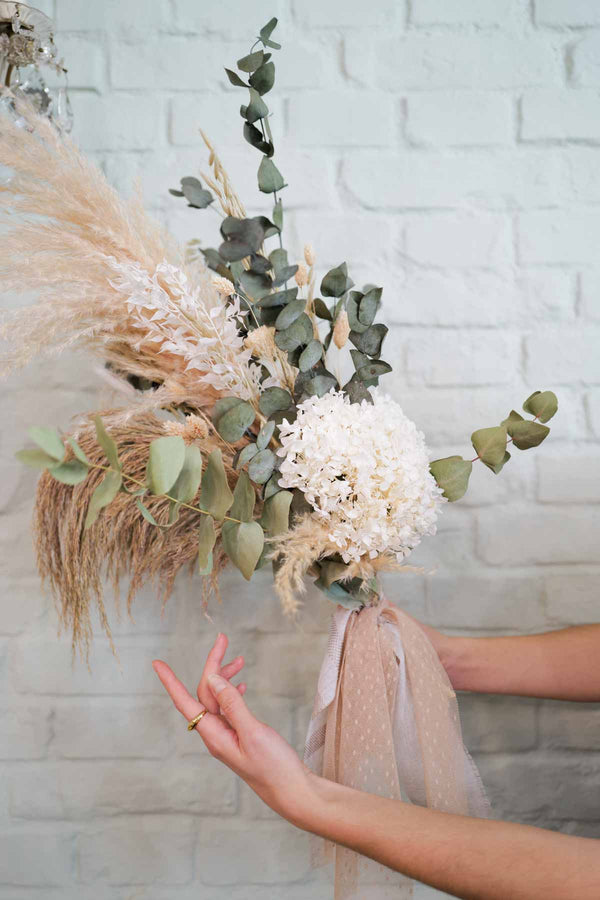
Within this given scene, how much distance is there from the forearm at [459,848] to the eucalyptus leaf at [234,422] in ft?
1.18

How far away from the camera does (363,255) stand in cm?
96

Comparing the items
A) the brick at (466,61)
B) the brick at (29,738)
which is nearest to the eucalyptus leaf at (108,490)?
the brick at (29,738)

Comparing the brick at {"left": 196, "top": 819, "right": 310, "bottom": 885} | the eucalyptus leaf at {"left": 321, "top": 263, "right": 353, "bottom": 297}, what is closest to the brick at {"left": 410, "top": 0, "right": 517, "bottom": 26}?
the eucalyptus leaf at {"left": 321, "top": 263, "right": 353, "bottom": 297}

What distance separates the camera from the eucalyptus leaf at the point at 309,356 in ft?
2.16

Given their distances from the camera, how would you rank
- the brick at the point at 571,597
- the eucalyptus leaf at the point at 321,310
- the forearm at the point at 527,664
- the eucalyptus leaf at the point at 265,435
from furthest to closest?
the brick at the point at 571,597, the forearm at the point at 527,664, the eucalyptus leaf at the point at 321,310, the eucalyptus leaf at the point at 265,435

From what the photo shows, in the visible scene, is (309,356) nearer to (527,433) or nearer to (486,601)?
(527,433)

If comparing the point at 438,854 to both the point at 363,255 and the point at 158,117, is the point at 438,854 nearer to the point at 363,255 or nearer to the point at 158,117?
the point at 363,255

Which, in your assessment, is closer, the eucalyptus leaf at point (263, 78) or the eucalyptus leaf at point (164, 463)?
the eucalyptus leaf at point (164, 463)

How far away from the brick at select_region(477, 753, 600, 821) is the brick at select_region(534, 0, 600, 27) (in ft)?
3.65

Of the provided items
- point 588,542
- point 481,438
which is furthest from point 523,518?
point 481,438

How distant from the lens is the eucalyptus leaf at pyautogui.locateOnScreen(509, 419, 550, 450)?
72 cm

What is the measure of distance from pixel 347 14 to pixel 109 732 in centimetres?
114

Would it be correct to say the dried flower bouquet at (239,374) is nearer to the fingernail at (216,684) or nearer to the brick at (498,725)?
the fingernail at (216,684)

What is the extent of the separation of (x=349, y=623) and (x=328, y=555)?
11 centimetres
